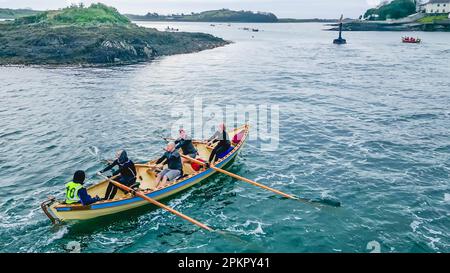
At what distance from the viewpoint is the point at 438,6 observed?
17412 centimetres

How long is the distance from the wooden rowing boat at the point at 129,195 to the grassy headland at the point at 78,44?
55.7 meters

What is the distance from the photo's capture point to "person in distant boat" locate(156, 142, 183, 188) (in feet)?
63.7

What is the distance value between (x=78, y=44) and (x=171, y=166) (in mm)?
63376

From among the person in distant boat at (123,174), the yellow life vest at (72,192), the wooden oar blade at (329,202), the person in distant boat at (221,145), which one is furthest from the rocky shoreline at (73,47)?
the wooden oar blade at (329,202)

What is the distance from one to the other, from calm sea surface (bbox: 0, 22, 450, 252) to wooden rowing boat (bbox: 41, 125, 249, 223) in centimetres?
53

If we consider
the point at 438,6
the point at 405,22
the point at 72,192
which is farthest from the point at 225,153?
the point at 438,6

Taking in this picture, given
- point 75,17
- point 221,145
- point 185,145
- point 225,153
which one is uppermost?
point 75,17
